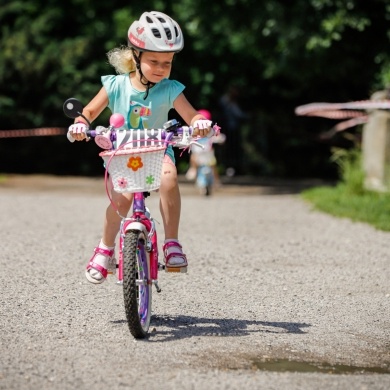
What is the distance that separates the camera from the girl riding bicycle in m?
6.27

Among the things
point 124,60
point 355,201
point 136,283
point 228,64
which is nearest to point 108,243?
point 136,283

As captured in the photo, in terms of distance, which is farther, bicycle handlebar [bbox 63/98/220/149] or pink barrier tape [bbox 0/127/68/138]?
pink barrier tape [bbox 0/127/68/138]

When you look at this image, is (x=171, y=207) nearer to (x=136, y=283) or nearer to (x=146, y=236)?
(x=146, y=236)

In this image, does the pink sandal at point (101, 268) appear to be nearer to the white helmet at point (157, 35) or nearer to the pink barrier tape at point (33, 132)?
the white helmet at point (157, 35)

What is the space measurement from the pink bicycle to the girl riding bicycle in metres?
0.15

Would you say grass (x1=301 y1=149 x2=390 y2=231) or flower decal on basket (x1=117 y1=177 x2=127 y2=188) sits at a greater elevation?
flower decal on basket (x1=117 y1=177 x2=127 y2=188)

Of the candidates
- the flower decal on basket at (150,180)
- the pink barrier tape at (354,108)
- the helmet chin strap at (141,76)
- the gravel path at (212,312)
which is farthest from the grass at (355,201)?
the flower decal on basket at (150,180)

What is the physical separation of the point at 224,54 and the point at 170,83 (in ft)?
55.5

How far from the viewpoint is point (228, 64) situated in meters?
23.3

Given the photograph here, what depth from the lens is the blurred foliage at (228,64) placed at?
1742 centimetres

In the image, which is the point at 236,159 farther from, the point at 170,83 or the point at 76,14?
the point at 170,83

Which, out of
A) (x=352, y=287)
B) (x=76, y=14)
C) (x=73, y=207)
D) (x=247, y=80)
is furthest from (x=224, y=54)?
(x=352, y=287)

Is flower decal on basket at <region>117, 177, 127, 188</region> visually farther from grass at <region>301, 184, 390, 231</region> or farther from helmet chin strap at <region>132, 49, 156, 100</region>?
grass at <region>301, 184, 390, 231</region>

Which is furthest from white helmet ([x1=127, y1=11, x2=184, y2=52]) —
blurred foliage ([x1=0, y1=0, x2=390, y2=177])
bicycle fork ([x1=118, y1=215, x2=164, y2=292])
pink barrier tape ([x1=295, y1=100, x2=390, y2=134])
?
blurred foliage ([x1=0, y1=0, x2=390, y2=177])
